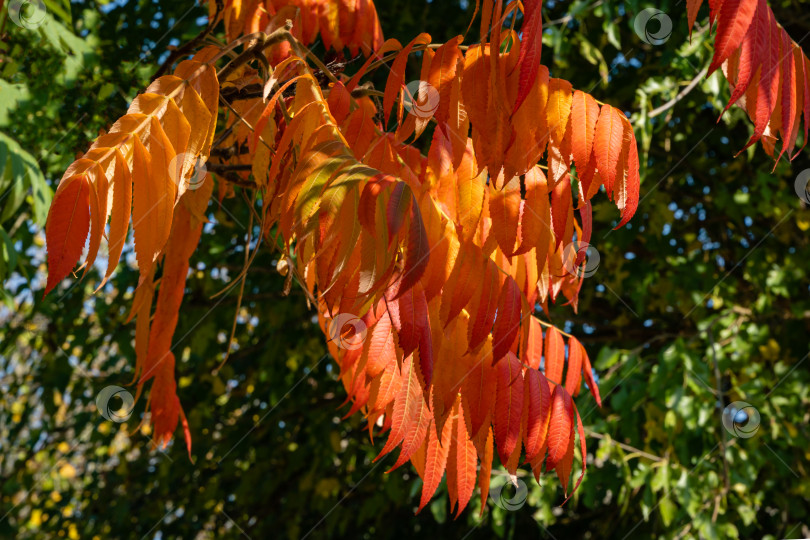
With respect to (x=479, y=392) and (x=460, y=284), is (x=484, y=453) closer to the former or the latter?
(x=479, y=392)

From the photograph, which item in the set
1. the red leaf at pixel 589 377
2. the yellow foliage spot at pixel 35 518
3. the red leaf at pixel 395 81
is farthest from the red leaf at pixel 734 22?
the yellow foliage spot at pixel 35 518

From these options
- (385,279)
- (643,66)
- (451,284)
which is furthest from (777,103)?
(643,66)

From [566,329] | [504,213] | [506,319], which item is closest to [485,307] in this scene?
[506,319]

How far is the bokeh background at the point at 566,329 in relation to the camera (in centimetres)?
250

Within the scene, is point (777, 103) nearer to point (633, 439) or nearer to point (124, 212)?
point (124, 212)

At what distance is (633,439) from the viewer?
2727mm

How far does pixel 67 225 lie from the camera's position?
0.88m

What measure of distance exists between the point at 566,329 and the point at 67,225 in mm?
2725

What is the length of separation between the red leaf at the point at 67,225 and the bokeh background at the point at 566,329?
3.77ft

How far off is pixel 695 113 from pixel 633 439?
139 cm

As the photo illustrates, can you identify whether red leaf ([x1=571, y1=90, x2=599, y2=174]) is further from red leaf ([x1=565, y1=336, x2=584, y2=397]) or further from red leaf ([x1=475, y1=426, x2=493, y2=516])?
red leaf ([x1=565, y1=336, x2=584, y2=397])

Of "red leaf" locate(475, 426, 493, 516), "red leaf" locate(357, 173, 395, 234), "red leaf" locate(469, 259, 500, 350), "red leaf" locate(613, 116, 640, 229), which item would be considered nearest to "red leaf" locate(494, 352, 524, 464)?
"red leaf" locate(475, 426, 493, 516)

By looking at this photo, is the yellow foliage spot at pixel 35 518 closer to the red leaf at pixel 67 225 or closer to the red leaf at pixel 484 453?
the red leaf at pixel 484 453

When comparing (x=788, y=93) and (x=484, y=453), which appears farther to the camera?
(x=788, y=93)
